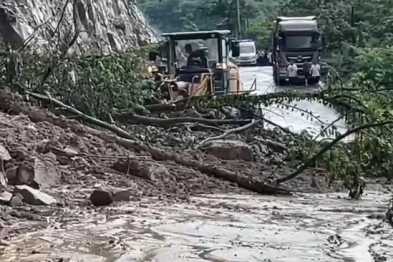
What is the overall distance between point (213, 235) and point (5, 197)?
2.06m

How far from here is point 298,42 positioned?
31.9 meters

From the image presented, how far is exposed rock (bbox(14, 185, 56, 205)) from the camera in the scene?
300 inches

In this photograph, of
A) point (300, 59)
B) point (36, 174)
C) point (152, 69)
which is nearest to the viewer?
point (36, 174)

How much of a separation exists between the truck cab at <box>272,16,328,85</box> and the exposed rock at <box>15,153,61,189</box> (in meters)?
22.1

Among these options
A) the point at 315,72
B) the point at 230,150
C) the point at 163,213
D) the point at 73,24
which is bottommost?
the point at 315,72

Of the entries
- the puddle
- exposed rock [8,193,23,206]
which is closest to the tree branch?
the puddle

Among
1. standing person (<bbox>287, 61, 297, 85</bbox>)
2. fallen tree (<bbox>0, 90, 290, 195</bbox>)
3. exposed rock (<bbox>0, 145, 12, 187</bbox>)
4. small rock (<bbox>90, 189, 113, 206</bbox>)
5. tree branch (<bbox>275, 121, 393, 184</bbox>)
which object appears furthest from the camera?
standing person (<bbox>287, 61, 297, 85</bbox>)

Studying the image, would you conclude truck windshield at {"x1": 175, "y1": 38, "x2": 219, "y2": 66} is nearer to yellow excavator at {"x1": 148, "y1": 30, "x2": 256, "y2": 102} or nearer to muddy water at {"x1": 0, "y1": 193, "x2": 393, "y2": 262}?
yellow excavator at {"x1": 148, "y1": 30, "x2": 256, "y2": 102}

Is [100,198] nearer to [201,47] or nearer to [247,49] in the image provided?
[201,47]

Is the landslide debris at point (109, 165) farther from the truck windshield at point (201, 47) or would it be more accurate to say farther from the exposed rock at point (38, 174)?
the truck windshield at point (201, 47)

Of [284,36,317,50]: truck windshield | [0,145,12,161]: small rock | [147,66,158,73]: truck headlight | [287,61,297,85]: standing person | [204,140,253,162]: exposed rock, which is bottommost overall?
[287,61,297,85]: standing person

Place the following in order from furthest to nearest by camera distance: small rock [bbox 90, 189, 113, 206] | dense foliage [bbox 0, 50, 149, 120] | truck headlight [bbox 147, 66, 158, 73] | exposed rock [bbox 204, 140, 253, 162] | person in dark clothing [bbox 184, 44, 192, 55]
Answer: person in dark clothing [bbox 184, 44, 192, 55]
truck headlight [bbox 147, 66, 158, 73]
exposed rock [bbox 204, 140, 253, 162]
dense foliage [bbox 0, 50, 149, 120]
small rock [bbox 90, 189, 113, 206]

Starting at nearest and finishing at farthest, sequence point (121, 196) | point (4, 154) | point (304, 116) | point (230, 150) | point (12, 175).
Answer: point (121, 196), point (12, 175), point (4, 154), point (230, 150), point (304, 116)

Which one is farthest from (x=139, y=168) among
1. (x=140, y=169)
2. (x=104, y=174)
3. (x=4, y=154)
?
(x=4, y=154)
